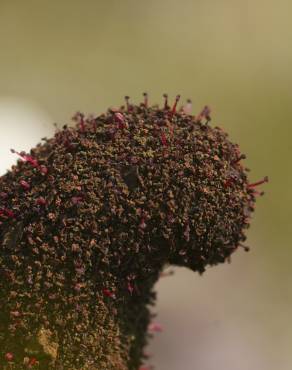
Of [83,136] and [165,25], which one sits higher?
[165,25]

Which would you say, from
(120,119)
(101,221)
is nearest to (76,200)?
(101,221)

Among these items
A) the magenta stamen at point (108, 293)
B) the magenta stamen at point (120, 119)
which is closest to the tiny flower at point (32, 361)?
the magenta stamen at point (108, 293)

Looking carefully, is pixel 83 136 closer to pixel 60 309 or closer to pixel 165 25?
pixel 60 309

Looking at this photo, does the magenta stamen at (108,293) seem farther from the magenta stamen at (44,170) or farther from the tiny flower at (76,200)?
the magenta stamen at (44,170)

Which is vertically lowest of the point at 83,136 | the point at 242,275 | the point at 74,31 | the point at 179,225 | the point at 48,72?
the point at 179,225

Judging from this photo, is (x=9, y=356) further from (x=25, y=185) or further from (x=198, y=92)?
(x=198, y=92)

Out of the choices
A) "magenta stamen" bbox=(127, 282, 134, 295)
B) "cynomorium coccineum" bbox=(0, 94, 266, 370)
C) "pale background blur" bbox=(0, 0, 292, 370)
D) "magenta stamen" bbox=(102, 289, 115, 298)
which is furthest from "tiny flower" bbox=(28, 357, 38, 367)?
"pale background blur" bbox=(0, 0, 292, 370)

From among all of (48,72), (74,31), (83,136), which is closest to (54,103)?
(48,72)
